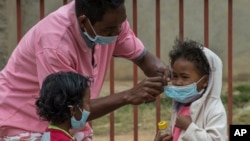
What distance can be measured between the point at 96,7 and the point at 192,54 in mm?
782

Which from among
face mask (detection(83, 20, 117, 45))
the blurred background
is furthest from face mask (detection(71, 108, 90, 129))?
the blurred background

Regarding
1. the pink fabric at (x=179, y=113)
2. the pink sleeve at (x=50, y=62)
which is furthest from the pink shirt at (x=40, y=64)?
the pink fabric at (x=179, y=113)

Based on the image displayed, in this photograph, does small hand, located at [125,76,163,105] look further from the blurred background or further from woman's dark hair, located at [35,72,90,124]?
the blurred background

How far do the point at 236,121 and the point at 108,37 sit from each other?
652 cm

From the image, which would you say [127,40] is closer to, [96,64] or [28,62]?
[96,64]

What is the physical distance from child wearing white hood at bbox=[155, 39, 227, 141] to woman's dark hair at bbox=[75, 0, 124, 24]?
24.5 inches

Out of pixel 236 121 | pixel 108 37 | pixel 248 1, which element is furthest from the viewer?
pixel 248 1

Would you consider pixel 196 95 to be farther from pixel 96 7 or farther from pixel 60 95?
pixel 60 95

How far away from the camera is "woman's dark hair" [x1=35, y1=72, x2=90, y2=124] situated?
405 cm

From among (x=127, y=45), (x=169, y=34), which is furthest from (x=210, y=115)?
(x=169, y=34)

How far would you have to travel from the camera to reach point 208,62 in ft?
15.9

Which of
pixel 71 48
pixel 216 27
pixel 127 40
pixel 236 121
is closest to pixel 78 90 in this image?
pixel 71 48

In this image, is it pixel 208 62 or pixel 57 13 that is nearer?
pixel 57 13

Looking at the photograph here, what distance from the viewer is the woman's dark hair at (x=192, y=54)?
190 inches
